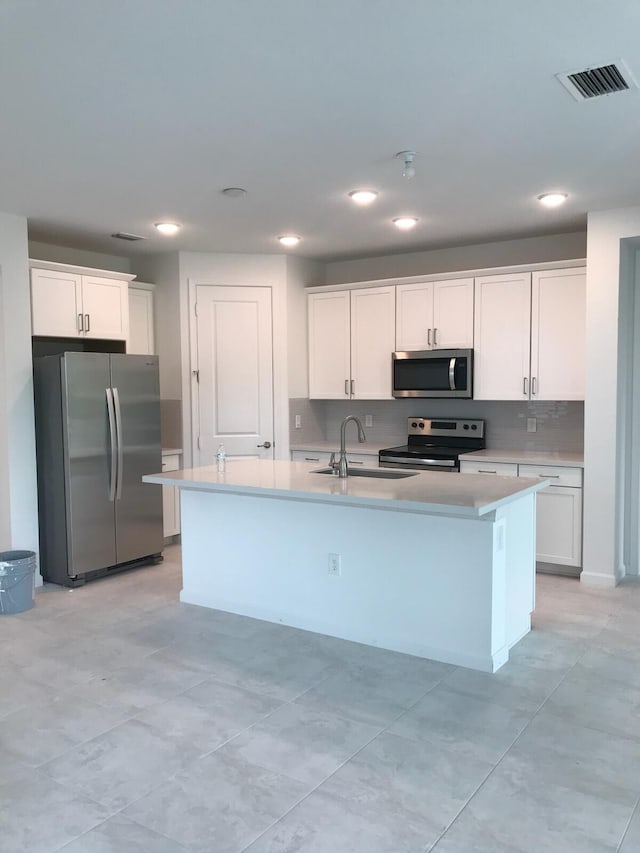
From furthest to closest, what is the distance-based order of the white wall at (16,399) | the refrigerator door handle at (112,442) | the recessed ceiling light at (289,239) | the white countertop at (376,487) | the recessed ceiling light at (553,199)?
the recessed ceiling light at (289,239), the refrigerator door handle at (112,442), the white wall at (16,399), the recessed ceiling light at (553,199), the white countertop at (376,487)

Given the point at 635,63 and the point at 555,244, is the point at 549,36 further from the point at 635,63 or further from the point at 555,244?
the point at 555,244

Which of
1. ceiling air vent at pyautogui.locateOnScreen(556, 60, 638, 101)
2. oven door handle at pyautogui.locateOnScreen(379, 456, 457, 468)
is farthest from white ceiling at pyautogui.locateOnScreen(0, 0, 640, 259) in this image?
oven door handle at pyautogui.locateOnScreen(379, 456, 457, 468)

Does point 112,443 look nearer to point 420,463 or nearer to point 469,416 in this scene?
point 420,463

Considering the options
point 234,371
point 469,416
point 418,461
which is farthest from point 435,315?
point 234,371

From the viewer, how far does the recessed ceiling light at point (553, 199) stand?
13.5 feet

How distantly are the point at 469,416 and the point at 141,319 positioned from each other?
291cm

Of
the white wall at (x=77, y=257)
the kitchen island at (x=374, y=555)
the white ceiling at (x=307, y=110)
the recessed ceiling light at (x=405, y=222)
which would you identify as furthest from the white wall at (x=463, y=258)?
the kitchen island at (x=374, y=555)

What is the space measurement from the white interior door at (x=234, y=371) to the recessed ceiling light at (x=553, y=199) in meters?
2.51

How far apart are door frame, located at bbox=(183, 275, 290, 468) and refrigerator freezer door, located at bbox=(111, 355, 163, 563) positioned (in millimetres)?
560

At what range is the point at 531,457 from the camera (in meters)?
4.94

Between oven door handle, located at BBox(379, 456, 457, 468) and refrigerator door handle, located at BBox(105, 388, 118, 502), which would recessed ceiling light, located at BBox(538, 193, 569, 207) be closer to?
oven door handle, located at BBox(379, 456, 457, 468)

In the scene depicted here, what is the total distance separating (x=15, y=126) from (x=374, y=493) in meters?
2.30

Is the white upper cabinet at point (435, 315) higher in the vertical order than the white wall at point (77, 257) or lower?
lower

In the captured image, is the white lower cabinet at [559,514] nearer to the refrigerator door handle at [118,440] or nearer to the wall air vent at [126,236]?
the refrigerator door handle at [118,440]
